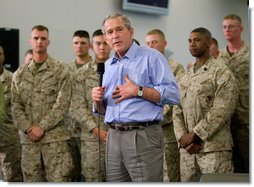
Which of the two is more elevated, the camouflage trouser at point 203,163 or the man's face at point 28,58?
the man's face at point 28,58

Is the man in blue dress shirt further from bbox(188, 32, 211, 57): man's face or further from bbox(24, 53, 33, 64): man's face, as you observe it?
bbox(24, 53, 33, 64): man's face

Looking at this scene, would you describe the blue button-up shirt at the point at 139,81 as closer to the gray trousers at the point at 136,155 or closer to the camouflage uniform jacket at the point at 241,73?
the gray trousers at the point at 136,155

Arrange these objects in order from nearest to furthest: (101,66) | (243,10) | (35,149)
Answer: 1. (101,66)
2. (243,10)
3. (35,149)

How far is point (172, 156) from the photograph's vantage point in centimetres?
262

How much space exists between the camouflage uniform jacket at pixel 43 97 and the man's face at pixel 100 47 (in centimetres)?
20

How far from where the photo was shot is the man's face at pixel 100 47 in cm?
252

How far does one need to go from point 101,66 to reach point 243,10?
86 centimetres

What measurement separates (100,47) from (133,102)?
579 millimetres

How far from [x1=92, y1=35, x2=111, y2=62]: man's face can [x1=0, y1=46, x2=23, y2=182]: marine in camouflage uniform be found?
1.60 ft

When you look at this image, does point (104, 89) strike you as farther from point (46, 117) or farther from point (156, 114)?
point (46, 117)

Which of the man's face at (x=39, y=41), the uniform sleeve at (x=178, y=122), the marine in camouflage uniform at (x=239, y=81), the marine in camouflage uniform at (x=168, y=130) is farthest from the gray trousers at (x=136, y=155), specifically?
the man's face at (x=39, y=41)

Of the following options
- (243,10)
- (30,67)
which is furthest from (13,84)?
(243,10)

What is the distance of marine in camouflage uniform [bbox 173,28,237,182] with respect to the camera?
252 centimetres

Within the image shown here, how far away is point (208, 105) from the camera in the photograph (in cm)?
254
